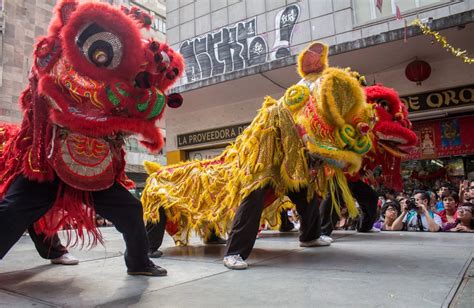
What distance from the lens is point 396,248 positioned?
356cm

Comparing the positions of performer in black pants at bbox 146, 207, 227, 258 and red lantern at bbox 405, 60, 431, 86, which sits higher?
red lantern at bbox 405, 60, 431, 86

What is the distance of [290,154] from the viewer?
301 centimetres

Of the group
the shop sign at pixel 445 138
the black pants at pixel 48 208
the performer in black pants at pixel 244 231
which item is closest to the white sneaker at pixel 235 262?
the performer in black pants at pixel 244 231

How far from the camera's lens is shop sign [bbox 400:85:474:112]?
655 centimetres

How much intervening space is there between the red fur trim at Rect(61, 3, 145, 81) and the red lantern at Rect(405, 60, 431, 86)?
5.58 metres

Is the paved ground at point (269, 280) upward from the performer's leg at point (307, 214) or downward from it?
downward

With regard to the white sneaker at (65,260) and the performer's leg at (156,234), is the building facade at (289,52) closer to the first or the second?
the performer's leg at (156,234)

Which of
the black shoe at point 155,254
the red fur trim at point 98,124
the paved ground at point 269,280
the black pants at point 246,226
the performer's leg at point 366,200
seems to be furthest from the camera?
the performer's leg at point 366,200

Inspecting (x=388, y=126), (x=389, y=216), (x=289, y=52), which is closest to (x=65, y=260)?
(x=388, y=126)

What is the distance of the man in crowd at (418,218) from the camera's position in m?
5.14

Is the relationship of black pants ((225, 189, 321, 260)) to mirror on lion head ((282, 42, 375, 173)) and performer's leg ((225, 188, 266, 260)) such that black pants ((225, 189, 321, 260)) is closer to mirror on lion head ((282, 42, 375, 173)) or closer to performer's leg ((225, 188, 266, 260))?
performer's leg ((225, 188, 266, 260))

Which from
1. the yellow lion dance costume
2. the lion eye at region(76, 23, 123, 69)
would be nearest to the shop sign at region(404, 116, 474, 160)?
the yellow lion dance costume

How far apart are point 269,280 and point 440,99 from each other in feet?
18.6

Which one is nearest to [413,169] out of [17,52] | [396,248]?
[396,248]
